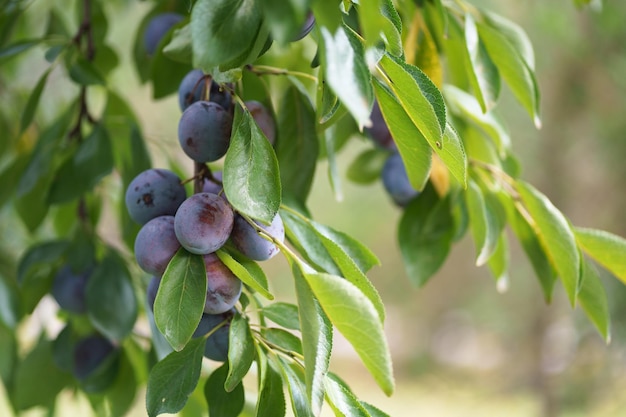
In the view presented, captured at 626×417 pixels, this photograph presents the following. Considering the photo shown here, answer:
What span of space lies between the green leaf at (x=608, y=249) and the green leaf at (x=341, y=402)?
0.83 ft

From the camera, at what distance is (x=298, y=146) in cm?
53

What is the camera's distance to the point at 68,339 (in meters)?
0.67

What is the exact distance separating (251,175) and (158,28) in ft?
1.12

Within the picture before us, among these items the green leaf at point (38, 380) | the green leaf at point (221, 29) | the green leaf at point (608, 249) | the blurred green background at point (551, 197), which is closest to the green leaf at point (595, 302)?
the green leaf at point (608, 249)

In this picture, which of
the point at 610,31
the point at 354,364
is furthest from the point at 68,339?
the point at 354,364

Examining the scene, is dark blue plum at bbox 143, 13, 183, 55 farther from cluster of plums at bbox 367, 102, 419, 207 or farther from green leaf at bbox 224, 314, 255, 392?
green leaf at bbox 224, 314, 255, 392

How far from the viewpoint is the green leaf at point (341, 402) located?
1.25 feet

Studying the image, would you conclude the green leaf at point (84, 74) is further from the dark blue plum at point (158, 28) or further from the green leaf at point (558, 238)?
the green leaf at point (558, 238)

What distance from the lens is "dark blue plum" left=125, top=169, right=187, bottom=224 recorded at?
0.44m

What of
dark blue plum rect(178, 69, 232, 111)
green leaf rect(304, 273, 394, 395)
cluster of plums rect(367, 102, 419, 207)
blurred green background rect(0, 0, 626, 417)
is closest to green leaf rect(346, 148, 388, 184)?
cluster of plums rect(367, 102, 419, 207)

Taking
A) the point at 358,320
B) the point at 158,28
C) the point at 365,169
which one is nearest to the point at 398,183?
the point at 365,169

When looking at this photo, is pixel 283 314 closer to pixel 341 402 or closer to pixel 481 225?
pixel 341 402

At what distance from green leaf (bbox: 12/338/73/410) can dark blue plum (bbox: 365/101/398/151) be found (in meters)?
0.35

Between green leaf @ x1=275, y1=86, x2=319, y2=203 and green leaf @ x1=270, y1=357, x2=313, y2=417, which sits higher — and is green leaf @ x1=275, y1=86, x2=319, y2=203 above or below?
above
